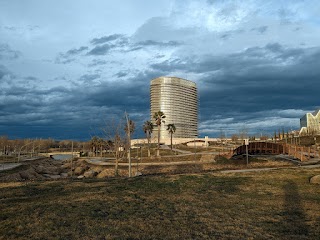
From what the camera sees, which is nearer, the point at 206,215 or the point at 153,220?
the point at 153,220

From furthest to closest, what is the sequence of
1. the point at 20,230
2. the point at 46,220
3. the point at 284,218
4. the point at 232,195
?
1. the point at 232,195
2. the point at 284,218
3. the point at 46,220
4. the point at 20,230

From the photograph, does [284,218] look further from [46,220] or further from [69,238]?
[46,220]

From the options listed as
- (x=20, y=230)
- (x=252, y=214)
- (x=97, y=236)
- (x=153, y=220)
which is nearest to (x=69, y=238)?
(x=97, y=236)

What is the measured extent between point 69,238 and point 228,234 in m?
5.14

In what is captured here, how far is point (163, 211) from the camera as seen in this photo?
13.0 meters

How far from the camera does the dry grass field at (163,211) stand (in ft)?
32.3

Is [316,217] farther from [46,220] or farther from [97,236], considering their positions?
[46,220]

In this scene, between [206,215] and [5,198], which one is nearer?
[206,215]

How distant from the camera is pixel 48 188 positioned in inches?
741

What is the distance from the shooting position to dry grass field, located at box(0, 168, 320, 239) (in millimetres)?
9859

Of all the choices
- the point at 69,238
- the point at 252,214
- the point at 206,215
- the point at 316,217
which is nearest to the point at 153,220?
the point at 206,215

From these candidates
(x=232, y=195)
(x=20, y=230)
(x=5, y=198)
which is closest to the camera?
(x=20, y=230)

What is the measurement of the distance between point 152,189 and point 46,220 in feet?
27.7

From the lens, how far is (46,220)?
36.4 feet
